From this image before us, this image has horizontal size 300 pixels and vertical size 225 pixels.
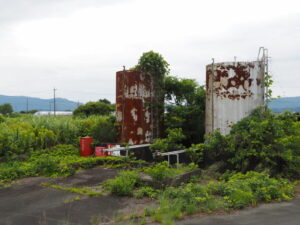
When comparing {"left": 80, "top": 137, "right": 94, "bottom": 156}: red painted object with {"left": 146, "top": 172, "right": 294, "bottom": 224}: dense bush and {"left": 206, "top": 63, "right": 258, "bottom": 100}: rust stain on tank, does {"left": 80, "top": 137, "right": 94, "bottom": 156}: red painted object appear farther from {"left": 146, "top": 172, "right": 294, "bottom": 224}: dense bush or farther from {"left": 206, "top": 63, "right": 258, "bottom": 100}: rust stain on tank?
{"left": 146, "top": 172, "right": 294, "bottom": 224}: dense bush

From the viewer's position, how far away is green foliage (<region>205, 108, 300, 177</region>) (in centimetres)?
821

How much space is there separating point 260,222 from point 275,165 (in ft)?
12.1

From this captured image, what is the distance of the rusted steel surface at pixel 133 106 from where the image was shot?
11.2 meters

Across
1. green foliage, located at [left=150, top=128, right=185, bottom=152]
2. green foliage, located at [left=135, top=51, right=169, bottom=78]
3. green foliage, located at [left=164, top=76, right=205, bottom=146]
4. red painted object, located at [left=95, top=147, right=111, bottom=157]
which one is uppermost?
green foliage, located at [left=135, top=51, right=169, bottom=78]

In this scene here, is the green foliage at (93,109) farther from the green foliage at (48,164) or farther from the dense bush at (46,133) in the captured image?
the green foliage at (48,164)

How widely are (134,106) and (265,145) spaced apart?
473 centimetres

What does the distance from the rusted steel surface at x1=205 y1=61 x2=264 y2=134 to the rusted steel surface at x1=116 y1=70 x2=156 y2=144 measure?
2.64 m

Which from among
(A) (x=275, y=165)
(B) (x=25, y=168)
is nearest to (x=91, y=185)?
(B) (x=25, y=168)

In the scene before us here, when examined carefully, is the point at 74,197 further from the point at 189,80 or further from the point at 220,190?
the point at 189,80

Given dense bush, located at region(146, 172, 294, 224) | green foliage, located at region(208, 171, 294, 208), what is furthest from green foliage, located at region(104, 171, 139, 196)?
green foliage, located at region(208, 171, 294, 208)

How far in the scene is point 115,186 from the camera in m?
6.76

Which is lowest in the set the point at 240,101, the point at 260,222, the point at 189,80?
the point at 260,222

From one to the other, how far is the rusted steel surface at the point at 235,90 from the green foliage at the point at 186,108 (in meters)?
1.58

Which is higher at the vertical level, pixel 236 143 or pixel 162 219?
pixel 236 143
